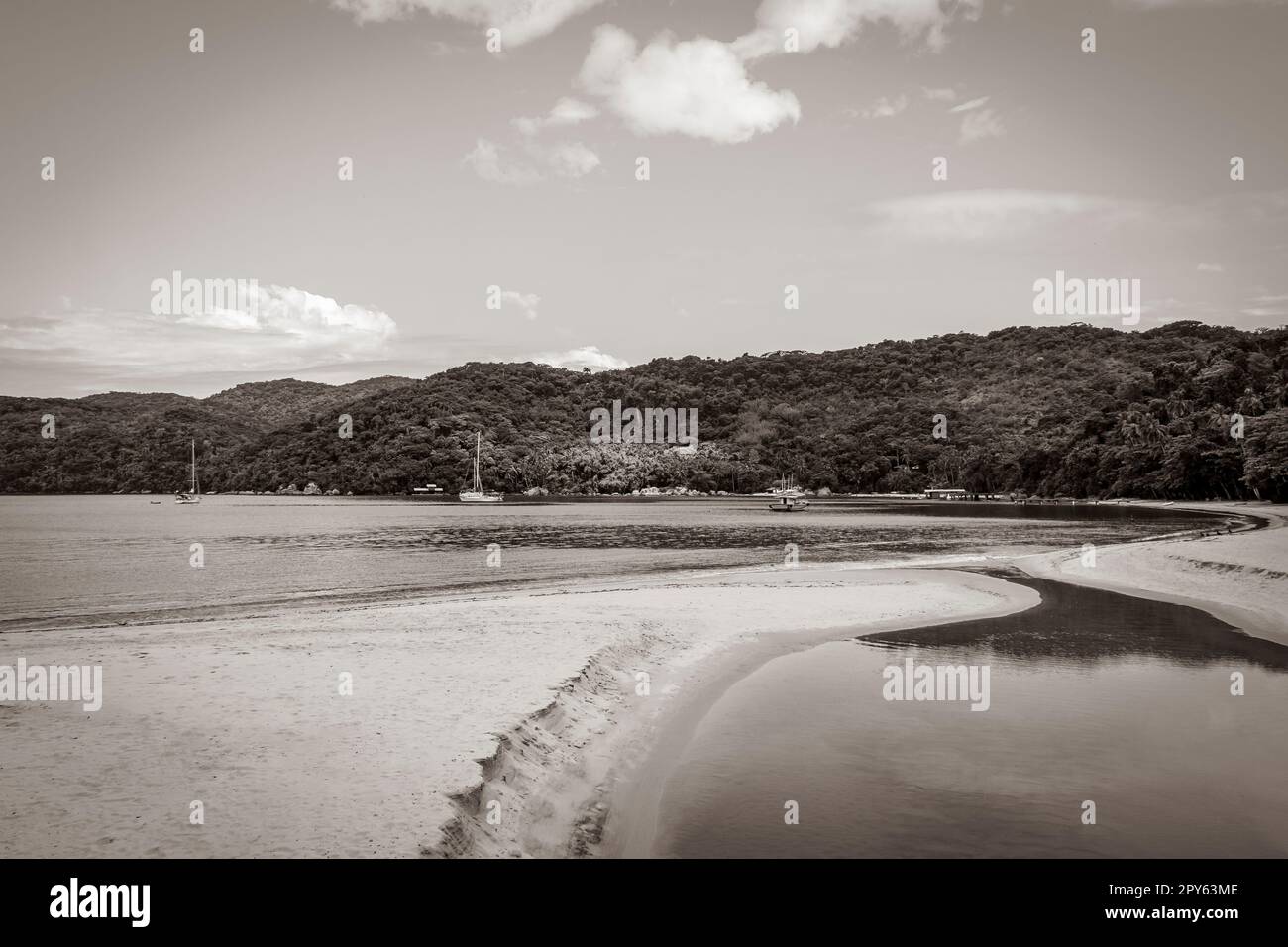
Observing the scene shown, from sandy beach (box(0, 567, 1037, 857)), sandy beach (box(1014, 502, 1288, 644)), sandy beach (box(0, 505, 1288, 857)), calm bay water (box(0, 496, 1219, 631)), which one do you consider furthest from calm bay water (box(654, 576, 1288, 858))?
calm bay water (box(0, 496, 1219, 631))

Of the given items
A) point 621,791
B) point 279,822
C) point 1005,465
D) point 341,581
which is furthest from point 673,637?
point 1005,465

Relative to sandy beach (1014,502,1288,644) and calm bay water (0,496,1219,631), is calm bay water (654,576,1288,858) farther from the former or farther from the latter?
calm bay water (0,496,1219,631)

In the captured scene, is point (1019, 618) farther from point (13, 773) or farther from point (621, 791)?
point (13, 773)

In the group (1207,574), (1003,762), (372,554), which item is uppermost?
(1003,762)

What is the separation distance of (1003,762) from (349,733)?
8419 mm

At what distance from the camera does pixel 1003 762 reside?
11.4 meters

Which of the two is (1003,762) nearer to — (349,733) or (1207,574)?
(349,733)

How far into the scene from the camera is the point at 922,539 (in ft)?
A: 198

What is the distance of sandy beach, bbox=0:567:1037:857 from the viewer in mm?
7211

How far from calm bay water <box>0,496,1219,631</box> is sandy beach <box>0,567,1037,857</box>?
1092cm

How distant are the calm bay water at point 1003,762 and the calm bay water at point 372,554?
1957 cm

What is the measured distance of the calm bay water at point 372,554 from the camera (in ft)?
101

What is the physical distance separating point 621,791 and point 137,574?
Result: 37308 millimetres

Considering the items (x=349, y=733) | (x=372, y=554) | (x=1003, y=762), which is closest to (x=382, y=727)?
(x=349, y=733)
